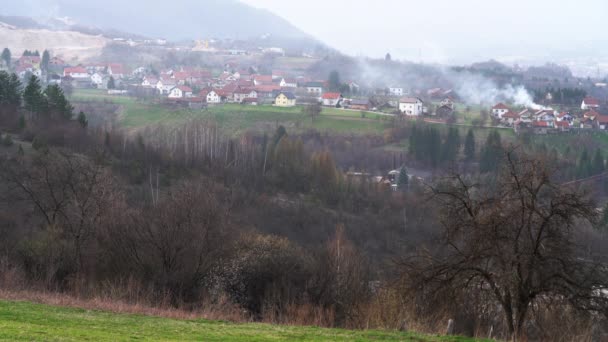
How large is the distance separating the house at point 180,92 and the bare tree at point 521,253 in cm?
5073

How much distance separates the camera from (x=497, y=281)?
10008 millimetres

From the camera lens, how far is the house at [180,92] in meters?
59.6

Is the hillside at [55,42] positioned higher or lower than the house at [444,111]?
higher

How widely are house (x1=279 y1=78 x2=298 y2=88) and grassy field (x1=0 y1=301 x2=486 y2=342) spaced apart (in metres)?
61.1

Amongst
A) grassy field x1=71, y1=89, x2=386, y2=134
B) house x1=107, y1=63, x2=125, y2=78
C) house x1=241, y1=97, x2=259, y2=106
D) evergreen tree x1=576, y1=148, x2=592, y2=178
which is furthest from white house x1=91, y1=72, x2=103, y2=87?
evergreen tree x1=576, y1=148, x2=592, y2=178

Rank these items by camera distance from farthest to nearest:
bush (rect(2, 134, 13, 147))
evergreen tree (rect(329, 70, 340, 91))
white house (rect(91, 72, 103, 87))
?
evergreen tree (rect(329, 70, 340, 91)) → white house (rect(91, 72, 103, 87)) → bush (rect(2, 134, 13, 147))

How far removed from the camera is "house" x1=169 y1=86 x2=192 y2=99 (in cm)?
5962

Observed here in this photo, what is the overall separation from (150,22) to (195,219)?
532ft

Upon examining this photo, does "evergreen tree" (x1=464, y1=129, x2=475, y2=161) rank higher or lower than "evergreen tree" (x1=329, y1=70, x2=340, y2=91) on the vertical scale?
lower

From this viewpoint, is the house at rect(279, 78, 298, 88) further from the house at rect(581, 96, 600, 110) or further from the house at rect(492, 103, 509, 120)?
the house at rect(581, 96, 600, 110)

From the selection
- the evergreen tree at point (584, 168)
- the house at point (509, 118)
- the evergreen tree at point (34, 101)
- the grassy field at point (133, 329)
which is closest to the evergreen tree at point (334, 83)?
the house at point (509, 118)

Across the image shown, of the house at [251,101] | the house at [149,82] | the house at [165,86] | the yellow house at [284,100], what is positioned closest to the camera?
the yellow house at [284,100]

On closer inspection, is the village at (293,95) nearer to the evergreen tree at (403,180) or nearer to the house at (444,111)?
the house at (444,111)

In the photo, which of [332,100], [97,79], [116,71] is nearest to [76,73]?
[97,79]
